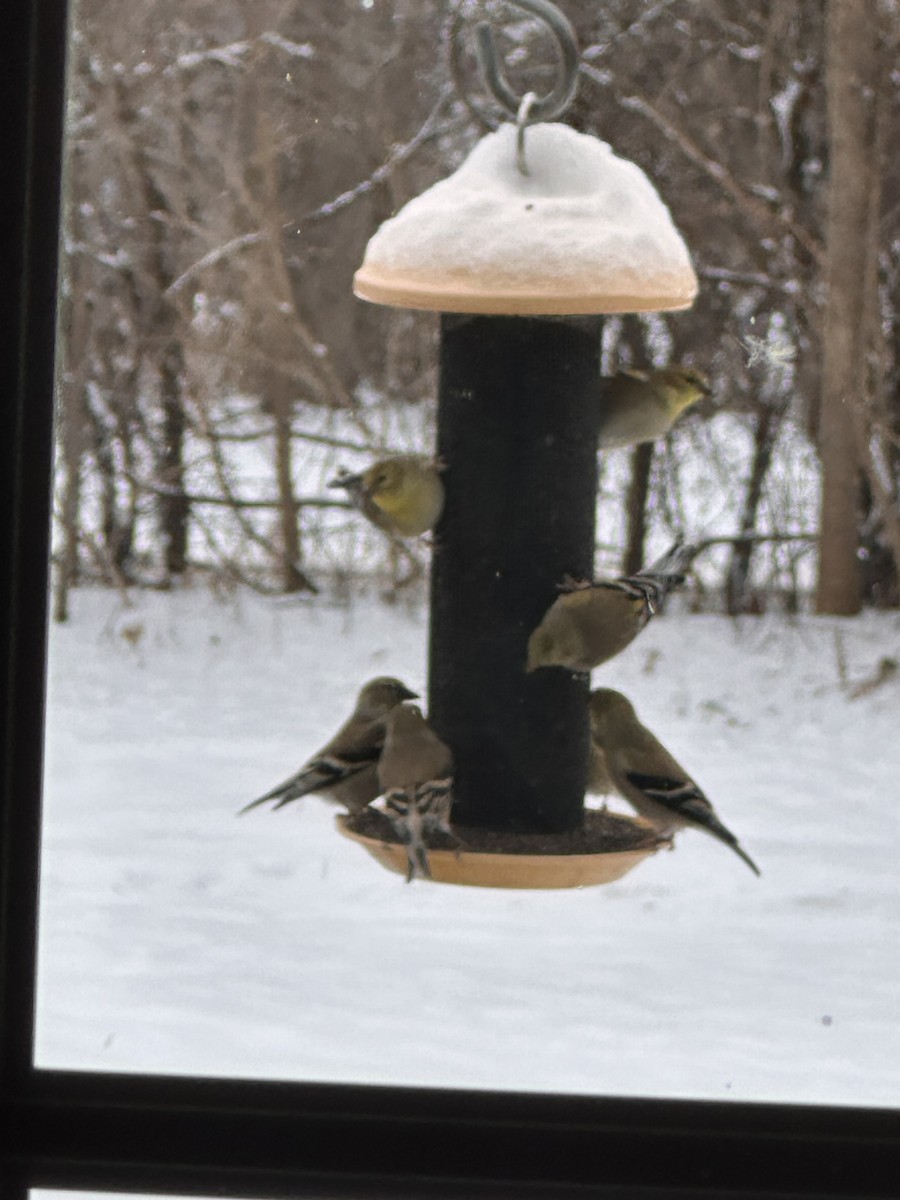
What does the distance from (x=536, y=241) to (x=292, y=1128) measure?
2.47 feet

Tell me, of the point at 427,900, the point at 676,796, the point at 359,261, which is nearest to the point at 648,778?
the point at 676,796

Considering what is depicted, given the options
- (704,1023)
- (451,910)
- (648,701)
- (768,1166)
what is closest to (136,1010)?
(451,910)

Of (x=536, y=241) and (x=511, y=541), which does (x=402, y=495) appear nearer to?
(x=511, y=541)

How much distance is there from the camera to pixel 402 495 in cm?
159

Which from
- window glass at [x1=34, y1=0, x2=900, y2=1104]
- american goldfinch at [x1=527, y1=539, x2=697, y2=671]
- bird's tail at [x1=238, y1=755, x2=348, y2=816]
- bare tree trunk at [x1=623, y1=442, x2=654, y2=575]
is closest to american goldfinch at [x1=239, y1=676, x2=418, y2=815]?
bird's tail at [x1=238, y1=755, x2=348, y2=816]

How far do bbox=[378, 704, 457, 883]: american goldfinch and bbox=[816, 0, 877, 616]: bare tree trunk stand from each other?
2702mm

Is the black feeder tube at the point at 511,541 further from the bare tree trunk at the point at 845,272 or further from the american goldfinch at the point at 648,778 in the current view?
the bare tree trunk at the point at 845,272

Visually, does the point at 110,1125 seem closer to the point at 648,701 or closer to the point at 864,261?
the point at 648,701

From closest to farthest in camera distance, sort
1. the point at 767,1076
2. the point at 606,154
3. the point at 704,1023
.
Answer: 1. the point at 606,154
2. the point at 767,1076
3. the point at 704,1023

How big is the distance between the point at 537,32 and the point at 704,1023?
2.29 m

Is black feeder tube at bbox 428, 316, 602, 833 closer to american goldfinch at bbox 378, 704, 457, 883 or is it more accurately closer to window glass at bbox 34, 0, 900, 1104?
american goldfinch at bbox 378, 704, 457, 883

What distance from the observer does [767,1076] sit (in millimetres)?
2873

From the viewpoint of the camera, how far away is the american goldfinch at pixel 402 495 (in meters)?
1.58

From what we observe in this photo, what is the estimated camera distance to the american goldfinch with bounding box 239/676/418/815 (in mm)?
1604
